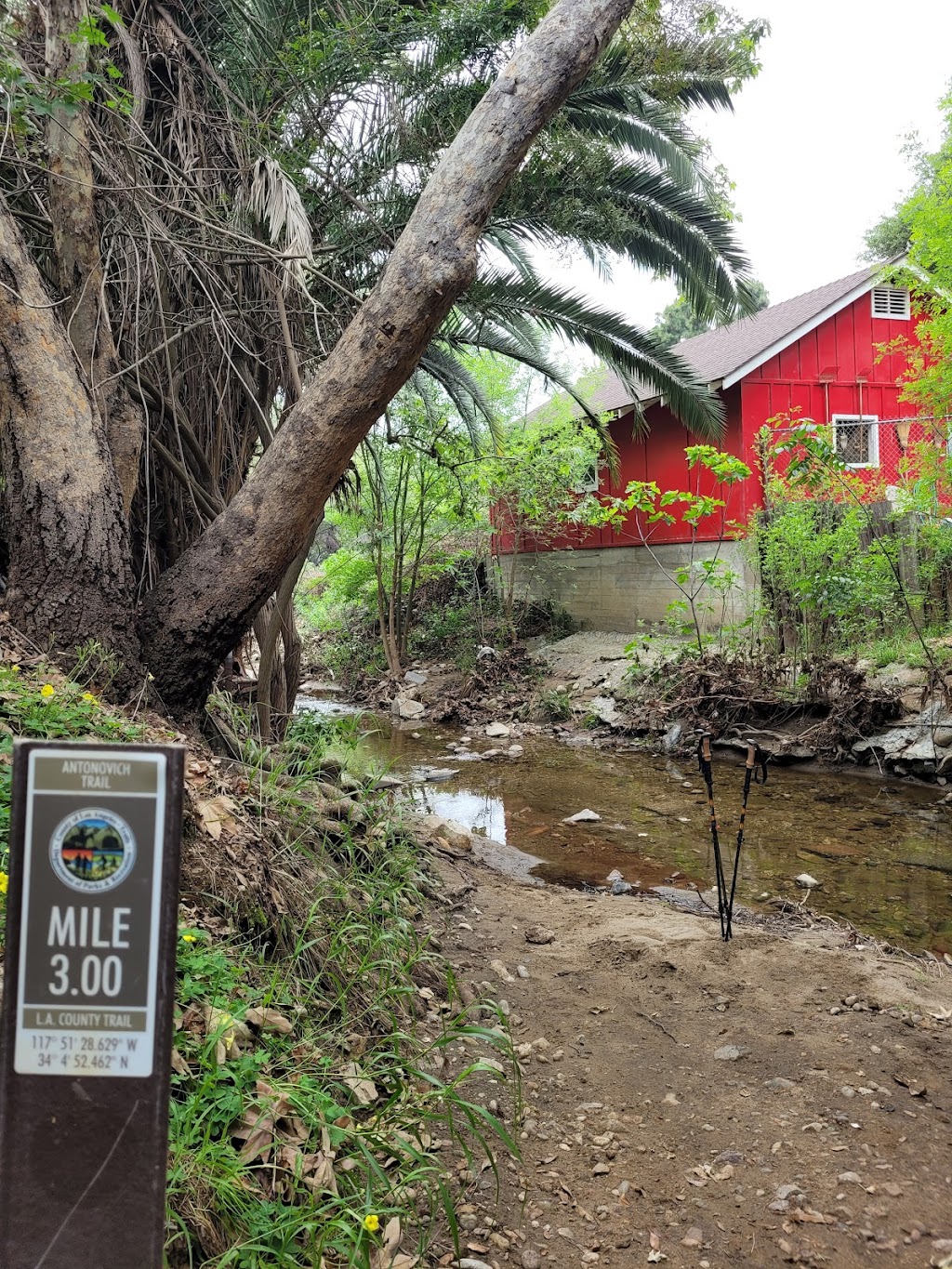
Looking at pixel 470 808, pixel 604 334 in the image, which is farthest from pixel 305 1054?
pixel 604 334

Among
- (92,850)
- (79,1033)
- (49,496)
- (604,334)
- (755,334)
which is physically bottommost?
(79,1033)

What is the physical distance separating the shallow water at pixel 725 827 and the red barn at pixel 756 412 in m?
5.49

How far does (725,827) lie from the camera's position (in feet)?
25.4

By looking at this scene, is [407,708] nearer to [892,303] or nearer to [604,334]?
[604,334]

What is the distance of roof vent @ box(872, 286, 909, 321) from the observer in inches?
676

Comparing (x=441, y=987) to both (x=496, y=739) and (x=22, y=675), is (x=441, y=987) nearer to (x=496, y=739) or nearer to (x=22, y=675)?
(x=22, y=675)

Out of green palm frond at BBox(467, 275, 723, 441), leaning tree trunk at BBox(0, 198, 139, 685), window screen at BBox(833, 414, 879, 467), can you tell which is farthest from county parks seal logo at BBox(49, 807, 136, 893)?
window screen at BBox(833, 414, 879, 467)

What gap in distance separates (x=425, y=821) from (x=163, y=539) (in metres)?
2.65

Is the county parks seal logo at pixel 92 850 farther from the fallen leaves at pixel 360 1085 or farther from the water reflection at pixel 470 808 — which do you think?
the water reflection at pixel 470 808

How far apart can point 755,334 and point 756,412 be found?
8.11ft

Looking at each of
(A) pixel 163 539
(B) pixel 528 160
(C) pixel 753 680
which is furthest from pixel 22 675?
(C) pixel 753 680

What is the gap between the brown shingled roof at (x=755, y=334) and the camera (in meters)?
16.2

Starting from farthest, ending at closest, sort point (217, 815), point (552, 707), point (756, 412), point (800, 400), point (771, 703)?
point (800, 400) < point (756, 412) < point (552, 707) < point (771, 703) < point (217, 815)

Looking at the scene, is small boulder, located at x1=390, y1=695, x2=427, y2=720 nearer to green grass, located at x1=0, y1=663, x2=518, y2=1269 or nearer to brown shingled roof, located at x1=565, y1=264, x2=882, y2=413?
brown shingled roof, located at x1=565, y1=264, x2=882, y2=413
